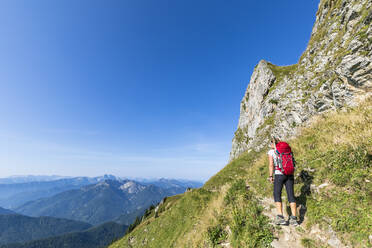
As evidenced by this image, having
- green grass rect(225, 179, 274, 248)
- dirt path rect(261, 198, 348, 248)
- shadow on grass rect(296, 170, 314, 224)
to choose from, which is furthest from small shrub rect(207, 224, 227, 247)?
shadow on grass rect(296, 170, 314, 224)

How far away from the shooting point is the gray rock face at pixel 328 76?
51.5 ft

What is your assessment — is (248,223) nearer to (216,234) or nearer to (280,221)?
(280,221)

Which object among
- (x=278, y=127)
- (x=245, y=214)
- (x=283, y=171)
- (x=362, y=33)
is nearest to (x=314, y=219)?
(x=283, y=171)

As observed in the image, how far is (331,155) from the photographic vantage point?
321 inches

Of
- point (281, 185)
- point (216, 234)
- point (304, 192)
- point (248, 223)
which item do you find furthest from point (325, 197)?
point (216, 234)

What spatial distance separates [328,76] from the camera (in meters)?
20.7

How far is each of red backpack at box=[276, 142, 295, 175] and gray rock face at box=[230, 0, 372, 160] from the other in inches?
572

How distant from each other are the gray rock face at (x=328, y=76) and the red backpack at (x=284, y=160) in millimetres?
14530

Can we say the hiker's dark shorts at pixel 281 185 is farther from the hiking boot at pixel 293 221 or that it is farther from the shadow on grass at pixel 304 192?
the shadow on grass at pixel 304 192

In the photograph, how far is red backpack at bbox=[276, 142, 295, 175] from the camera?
636 cm

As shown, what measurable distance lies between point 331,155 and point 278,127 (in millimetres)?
22753

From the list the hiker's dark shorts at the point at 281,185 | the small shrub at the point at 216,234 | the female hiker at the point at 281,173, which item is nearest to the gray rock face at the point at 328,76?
the female hiker at the point at 281,173

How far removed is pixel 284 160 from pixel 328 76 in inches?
872

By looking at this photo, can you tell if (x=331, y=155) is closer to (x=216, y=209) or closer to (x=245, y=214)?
(x=245, y=214)
